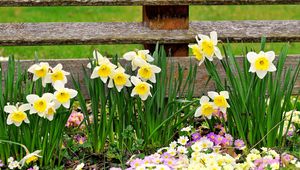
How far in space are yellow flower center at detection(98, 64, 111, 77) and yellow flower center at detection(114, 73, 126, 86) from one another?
1.9 inches

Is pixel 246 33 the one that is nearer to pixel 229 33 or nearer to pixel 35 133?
pixel 229 33

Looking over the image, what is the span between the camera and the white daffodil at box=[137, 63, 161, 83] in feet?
10.8

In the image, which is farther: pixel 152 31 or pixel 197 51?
pixel 152 31

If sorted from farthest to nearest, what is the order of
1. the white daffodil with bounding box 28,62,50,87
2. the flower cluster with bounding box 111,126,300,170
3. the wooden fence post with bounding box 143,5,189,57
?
the wooden fence post with bounding box 143,5,189,57 < the white daffodil with bounding box 28,62,50,87 < the flower cluster with bounding box 111,126,300,170

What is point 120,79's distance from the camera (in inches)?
129

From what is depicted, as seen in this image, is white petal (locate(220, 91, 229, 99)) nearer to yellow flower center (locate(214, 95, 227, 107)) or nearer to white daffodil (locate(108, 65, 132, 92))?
yellow flower center (locate(214, 95, 227, 107))

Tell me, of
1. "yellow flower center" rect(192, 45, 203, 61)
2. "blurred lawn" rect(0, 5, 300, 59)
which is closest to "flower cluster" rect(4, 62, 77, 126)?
"yellow flower center" rect(192, 45, 203, 61)

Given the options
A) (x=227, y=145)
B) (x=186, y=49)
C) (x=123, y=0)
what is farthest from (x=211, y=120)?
(x=123, y=0)

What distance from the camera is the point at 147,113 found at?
338 centimetres

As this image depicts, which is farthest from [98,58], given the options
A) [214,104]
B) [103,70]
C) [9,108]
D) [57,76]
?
[214,104]

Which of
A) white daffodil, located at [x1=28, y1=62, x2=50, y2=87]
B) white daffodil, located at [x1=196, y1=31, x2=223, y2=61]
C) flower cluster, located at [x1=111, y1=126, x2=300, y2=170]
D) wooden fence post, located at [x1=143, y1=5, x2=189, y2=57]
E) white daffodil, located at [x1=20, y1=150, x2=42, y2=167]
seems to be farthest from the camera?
wooden fence post, located at [x1=143, y1=5, x2=189, y2=57]

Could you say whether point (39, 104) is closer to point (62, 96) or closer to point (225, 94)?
point (62, 96)

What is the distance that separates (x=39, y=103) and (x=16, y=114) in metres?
0.11

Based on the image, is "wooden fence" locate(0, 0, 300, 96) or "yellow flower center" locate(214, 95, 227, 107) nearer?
"yellow flower center" locate(214, 95, 227, 107)
